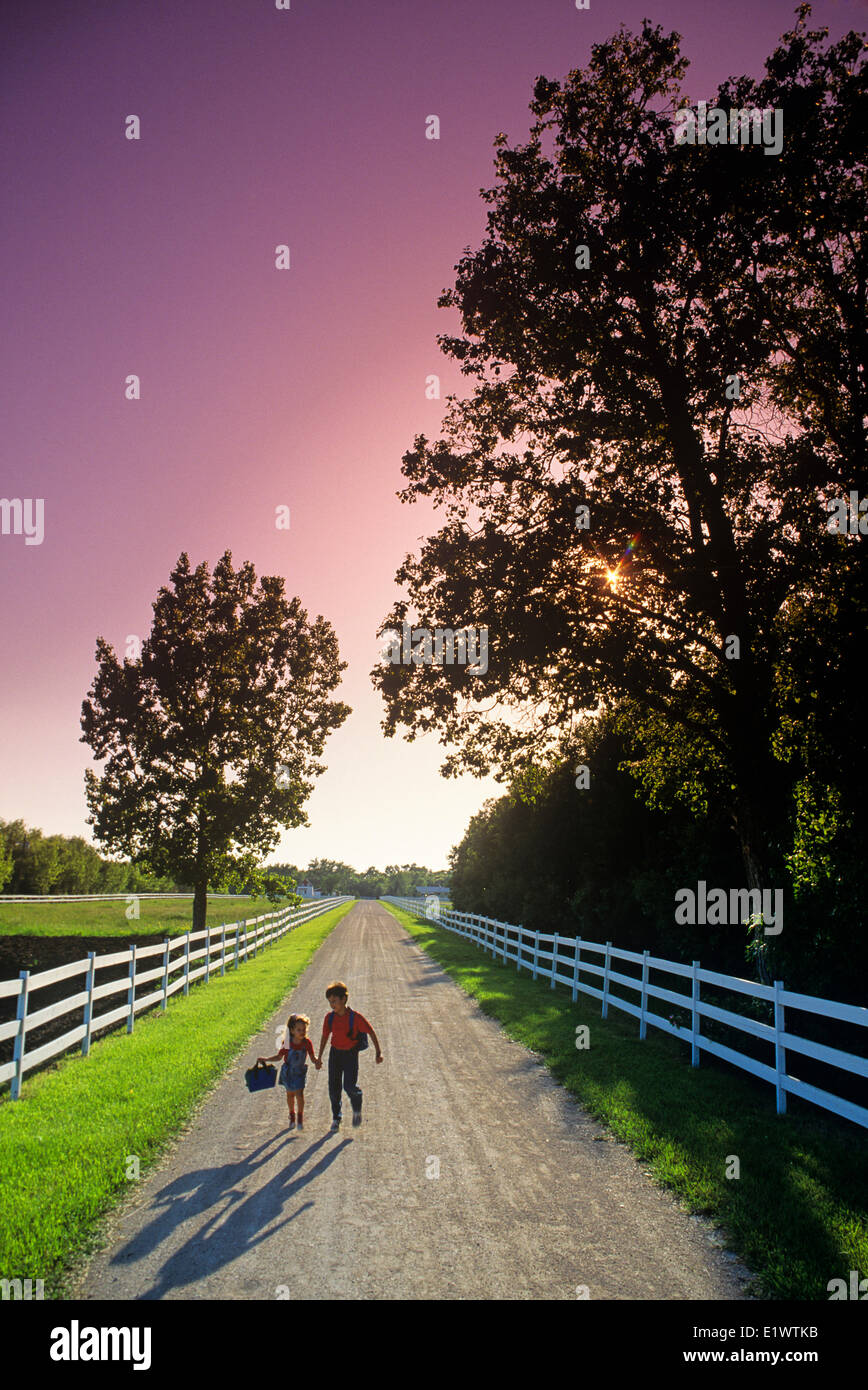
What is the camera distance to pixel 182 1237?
512 centimetres

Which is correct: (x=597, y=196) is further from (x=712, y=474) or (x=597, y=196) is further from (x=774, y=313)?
(x=712, y=474)

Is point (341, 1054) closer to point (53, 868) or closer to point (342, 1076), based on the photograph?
point (342, 1076)

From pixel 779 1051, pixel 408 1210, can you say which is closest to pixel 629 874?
pixel 779 1051

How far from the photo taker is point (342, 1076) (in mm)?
8281

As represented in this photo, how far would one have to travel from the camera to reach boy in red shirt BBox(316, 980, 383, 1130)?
26.1 ft

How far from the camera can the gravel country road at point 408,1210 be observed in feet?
15.0

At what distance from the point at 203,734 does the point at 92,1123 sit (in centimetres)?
2173

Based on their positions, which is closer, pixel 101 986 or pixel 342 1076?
pixel 342 1076

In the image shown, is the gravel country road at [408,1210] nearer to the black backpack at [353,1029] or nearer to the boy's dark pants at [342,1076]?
the boy's dark pants at [342,1076]

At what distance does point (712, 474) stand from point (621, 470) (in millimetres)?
1782

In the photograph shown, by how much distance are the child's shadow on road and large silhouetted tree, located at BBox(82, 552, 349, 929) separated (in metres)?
22.0

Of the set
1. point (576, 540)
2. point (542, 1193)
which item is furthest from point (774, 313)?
point (542, 1193)

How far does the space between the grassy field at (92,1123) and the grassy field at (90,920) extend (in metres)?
14.9

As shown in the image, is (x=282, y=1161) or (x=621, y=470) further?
(x=621, y=470)
